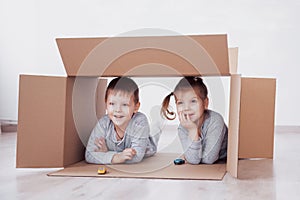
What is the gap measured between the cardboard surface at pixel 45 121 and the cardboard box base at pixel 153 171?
6cm

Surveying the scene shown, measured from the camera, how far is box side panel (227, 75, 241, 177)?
1024mm

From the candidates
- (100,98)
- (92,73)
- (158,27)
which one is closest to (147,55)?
(92,73)

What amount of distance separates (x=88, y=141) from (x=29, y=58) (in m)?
1.41

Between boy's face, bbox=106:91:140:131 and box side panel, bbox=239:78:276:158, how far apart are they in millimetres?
349

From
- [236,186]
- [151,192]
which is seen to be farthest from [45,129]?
[236,186]

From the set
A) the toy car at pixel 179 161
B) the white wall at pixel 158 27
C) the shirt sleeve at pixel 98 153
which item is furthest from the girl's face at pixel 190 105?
the white wall at pixel 158 27

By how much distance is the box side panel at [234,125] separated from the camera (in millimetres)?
1024

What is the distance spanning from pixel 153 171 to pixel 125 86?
26cm

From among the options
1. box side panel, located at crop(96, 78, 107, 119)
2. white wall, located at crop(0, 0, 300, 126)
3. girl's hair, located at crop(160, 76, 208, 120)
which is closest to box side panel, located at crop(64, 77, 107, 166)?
box side panel, located at crop(96, 78, 107, 119)

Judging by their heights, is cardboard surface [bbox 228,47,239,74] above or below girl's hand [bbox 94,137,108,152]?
above

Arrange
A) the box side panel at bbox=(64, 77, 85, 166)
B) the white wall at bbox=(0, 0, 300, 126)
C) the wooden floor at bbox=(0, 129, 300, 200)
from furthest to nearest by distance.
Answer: the white wall at bbox=(0, 0, 300, 126) < the box side panel at bbox=(64, 77, 85, 166) < the wooden floor at bbox=(0, 129, 300, 200)

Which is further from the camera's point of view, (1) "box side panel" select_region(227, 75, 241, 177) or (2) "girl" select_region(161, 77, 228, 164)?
(2) "girl" select_region(161, 77, 228, 164)

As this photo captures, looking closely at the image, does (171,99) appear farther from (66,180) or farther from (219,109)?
(66,180)

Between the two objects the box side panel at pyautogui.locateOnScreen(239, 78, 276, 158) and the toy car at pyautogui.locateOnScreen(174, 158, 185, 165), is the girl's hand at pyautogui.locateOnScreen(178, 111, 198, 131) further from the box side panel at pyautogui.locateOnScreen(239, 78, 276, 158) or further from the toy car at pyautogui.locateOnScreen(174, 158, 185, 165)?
the box side panel at pyautogui.locateOnScreen(239, 78, 276, 158)
